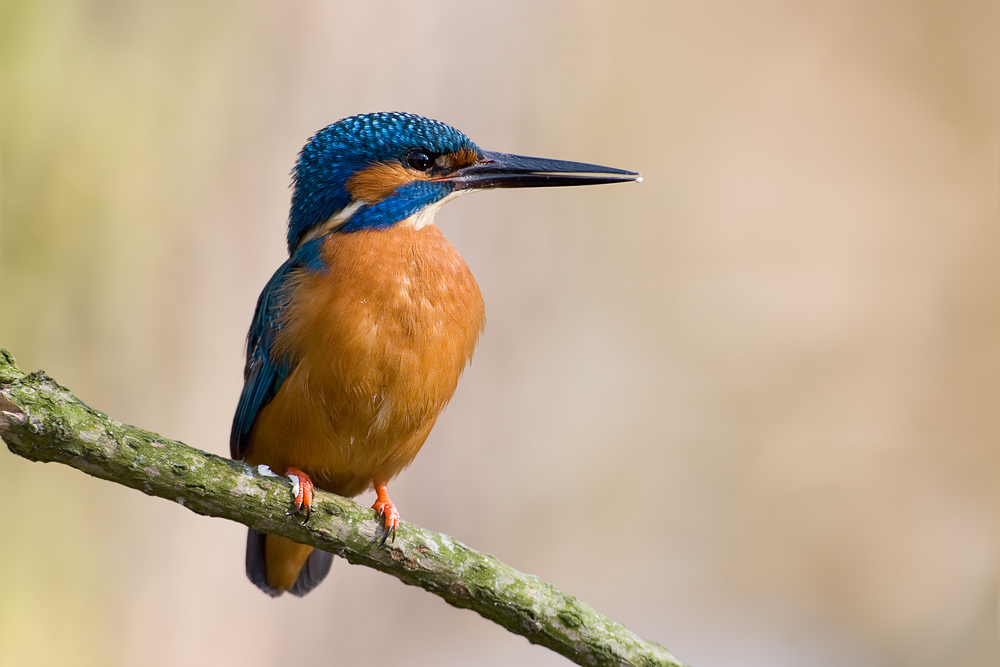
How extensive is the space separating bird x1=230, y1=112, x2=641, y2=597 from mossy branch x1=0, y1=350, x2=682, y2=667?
0.11 metres

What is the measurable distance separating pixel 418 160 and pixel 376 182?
0.54 feet

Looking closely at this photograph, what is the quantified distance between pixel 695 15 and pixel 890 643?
15.2ft

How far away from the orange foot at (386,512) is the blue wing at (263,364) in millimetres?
479

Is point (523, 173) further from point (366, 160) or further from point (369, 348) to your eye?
point (369, 348)

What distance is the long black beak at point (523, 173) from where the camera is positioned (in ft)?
9.36

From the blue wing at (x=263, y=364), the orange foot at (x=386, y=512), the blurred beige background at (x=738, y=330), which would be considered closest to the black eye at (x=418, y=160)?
the blue wing at (x=263, y=364)

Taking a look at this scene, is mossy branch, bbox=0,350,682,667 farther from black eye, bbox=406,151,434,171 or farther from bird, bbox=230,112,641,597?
black eye, bbox=406,151,434,171

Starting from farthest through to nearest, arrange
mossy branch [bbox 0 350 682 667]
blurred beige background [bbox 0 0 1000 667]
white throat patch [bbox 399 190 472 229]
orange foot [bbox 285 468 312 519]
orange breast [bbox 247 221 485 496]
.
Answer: blurred beige background [bbox 0 0 1000 667] → white throat patch [bbox 399 190 472 229] → orange breast [bbox 247 221 485 496] → orange foot [bbox 285 468 312 519] → mossy branch [bbox 0 350 682 667]

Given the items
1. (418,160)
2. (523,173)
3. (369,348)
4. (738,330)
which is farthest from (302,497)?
(738,330)

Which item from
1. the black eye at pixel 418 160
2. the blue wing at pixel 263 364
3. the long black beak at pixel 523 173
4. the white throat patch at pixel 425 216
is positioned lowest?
the blue wing at pixel 263 364

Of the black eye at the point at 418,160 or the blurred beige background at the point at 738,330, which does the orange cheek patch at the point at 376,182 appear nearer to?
the black eye at the point at 418,160

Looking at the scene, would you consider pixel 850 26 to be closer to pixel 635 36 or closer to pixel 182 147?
pixel 635 36

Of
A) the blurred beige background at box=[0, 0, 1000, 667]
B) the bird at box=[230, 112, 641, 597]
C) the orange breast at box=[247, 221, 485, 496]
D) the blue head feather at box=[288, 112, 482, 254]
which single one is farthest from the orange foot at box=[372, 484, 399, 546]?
the blurred beige background at box=[0, 0, 1000, 667]

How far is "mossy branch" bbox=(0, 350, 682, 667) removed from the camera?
2047 millimetres
